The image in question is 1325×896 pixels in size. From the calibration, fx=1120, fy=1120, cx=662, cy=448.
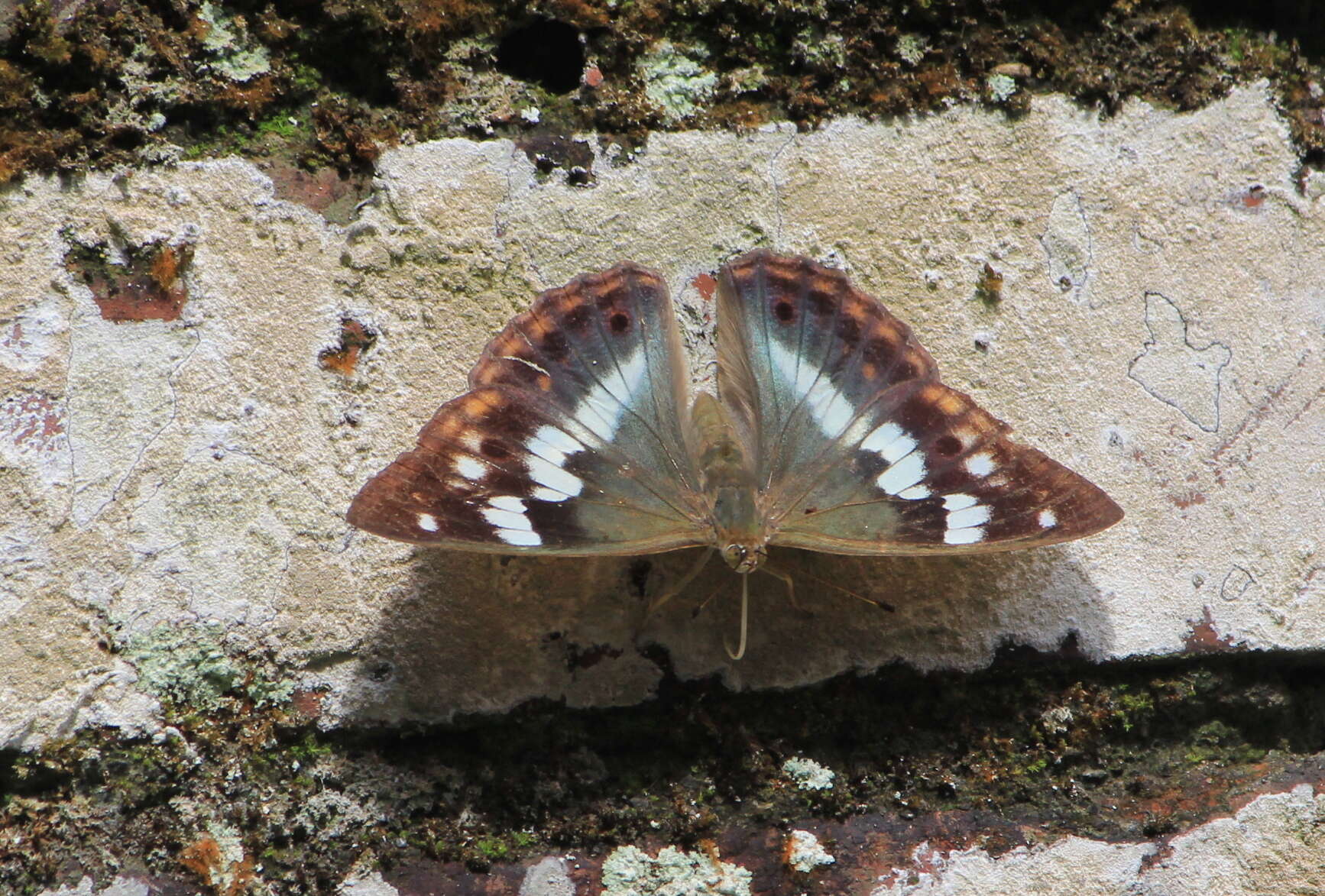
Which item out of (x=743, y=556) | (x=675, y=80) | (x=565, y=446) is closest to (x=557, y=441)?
(x=565, y=446)

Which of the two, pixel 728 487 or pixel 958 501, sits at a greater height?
pixel 958 501

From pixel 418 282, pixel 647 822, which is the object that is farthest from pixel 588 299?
pixel 647 822

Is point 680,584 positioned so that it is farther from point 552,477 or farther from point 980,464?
point 980,464

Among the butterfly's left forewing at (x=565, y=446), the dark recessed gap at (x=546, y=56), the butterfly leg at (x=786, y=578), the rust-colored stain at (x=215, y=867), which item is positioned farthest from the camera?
the dark recessed gap at (x=546, y=56)

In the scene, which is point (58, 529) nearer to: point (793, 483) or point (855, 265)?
point (793, 483)

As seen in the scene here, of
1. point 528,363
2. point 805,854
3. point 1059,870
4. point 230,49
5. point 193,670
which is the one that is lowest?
point 193,670

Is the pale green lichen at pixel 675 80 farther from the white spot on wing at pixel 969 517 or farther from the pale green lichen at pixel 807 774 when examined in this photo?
the pale green lichen at pixel 807 774

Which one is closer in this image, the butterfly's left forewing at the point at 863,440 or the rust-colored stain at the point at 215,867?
the rust-colored stain at the point at 215,867

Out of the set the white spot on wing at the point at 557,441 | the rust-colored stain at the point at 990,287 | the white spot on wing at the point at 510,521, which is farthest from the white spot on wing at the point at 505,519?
the rust-colored stain at the point at 990,287
